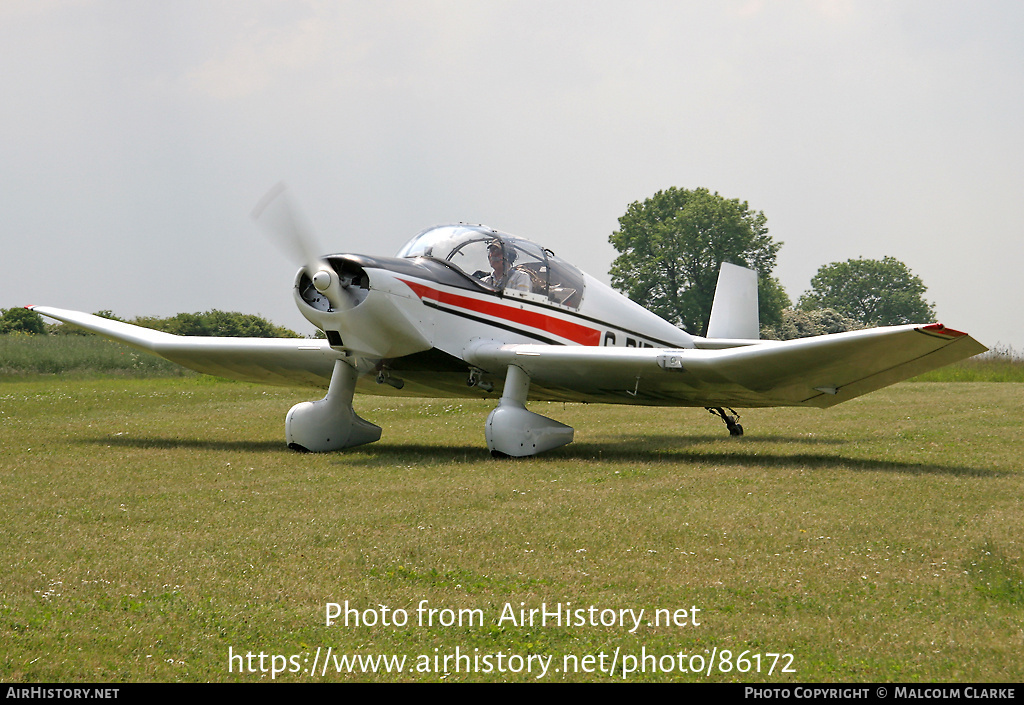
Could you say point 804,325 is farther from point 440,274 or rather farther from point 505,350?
point 440,274

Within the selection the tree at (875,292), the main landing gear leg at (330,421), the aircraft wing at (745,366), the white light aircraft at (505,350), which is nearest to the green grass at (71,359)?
the white light aircraft at (505,350)

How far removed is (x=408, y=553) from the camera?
5477 mm

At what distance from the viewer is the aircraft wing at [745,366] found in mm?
8617

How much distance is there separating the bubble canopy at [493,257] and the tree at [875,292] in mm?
80687

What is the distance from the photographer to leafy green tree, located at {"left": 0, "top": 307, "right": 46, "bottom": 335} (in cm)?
4153

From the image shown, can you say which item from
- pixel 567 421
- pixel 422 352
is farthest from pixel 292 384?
pixel 567 421

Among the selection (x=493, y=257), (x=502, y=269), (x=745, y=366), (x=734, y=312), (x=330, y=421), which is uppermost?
(x=734, y=312)

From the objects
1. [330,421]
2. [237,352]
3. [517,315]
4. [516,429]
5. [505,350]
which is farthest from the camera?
[237,352]

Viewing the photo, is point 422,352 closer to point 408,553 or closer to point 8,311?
point 408,553

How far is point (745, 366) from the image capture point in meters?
9.55

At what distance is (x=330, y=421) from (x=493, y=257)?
3.05 metres

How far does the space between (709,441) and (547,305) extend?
12.3 feet

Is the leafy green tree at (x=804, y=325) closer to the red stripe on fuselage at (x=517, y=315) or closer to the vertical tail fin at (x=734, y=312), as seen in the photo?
the vertical tail fin at (x=734, y=312)

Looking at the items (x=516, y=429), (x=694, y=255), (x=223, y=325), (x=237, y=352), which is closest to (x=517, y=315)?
(x=516, y=429)
